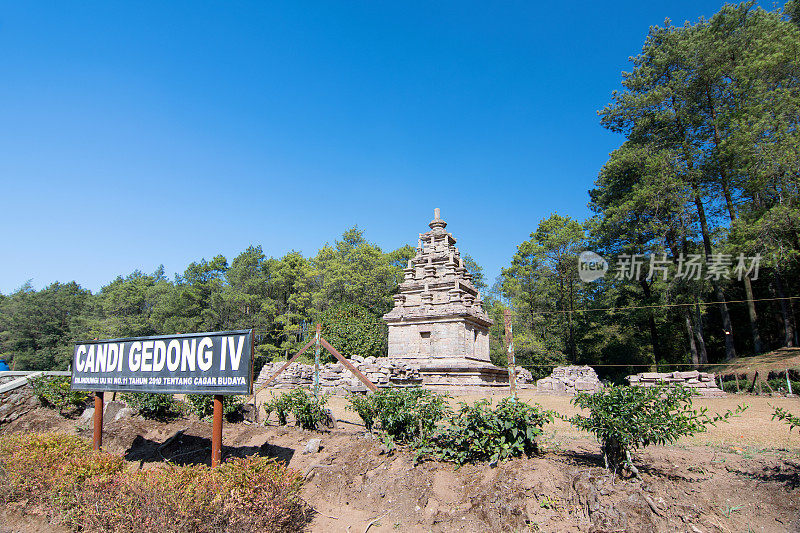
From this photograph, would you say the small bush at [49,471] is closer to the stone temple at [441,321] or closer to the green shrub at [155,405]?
the green shrub at [155,405]

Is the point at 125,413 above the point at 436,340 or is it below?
below

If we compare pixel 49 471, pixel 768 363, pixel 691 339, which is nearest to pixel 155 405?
pixel 49 471

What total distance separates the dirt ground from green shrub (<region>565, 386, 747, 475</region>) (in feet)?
1.21

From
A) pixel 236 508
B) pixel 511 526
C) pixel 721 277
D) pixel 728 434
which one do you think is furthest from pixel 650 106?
pixel 236 508

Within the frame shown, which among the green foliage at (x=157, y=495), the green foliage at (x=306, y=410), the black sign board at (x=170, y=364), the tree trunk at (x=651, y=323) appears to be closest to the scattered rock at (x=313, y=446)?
the green foliage at (x=306, y=410)

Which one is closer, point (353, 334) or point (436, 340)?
point (436, 340)

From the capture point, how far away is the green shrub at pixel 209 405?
10.4 metres

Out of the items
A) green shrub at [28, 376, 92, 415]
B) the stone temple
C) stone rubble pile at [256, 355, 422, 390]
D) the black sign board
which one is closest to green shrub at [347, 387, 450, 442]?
the black sign board

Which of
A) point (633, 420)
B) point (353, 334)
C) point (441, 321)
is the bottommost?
point (633, 420)

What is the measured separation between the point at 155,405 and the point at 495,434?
939 cm

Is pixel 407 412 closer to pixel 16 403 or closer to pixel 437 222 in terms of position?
pixel 16 403

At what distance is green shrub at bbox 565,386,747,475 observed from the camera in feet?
16.9

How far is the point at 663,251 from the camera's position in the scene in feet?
90.5

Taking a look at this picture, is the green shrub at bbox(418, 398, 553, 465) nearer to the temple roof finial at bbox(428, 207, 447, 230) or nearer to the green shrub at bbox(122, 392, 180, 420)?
the green shrub at bbox(122, 392, 180, 420)
